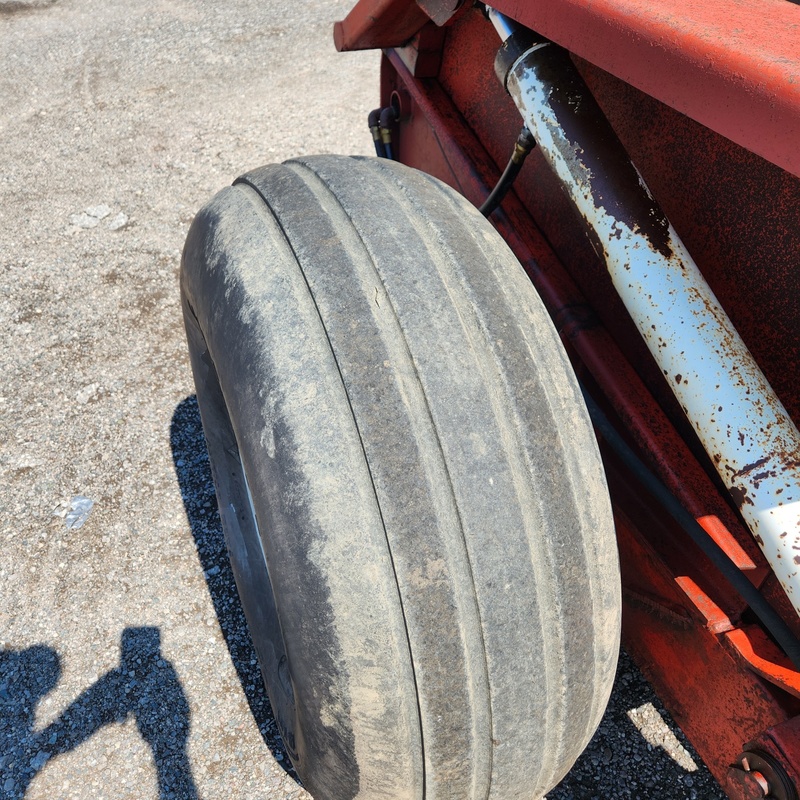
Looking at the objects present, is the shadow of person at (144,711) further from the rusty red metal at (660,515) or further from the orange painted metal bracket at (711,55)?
the orange painted metal bracket at (711,55)

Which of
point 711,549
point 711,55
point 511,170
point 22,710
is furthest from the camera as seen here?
point 22,710

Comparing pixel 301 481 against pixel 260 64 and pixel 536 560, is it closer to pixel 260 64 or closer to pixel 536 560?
pixel 536 560

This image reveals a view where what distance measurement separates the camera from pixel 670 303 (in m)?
1.11

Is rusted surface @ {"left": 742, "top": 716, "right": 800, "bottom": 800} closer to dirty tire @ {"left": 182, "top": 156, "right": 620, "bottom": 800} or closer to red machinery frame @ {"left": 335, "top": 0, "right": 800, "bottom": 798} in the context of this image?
red machinery frame @ {"left": 335, "top": 0, "right": 800, "bottom": 798}

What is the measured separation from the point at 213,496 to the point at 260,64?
126 inches

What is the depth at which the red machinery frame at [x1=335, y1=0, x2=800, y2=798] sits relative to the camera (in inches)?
35.7

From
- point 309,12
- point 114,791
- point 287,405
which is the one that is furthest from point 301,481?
point 309,12

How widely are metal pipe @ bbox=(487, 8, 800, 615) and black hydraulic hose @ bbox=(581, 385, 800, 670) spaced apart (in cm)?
11

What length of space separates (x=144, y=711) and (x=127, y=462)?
0.79 metres

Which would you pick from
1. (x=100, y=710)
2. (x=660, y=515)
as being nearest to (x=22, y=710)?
(x=100, y=710)

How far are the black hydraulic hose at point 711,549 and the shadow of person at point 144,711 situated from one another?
1.24m

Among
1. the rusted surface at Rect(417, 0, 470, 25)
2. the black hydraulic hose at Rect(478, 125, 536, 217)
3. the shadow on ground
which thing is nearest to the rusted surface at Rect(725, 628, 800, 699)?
the black hydraulic hose at Rect(478, 125, 536, 217)

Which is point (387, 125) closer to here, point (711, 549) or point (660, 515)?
point (660, 515)

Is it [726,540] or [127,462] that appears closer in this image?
[726,540]
